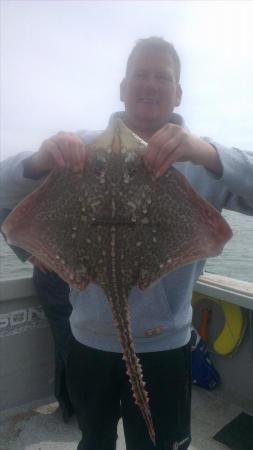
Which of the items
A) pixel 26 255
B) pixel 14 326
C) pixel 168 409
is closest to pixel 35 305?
pixel 14 326

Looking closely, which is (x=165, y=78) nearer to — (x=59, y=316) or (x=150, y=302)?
(x=150, y=302)

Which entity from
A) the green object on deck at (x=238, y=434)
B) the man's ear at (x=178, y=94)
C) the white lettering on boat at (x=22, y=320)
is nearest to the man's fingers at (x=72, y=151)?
the man's ear at (x=178, y=94)

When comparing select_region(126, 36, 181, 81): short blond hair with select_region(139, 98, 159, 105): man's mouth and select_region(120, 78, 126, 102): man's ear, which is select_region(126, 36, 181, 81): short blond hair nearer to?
select_region(120, 78, 126, 102): man's ear

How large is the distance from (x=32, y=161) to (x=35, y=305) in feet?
8.58

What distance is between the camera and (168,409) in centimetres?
238

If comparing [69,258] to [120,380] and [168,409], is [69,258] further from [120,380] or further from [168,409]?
[168,409]

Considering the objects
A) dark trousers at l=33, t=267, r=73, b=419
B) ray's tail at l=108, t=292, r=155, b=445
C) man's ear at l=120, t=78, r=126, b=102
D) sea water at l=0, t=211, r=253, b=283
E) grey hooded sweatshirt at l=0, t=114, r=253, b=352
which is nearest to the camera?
ray's tail at l=108, t=292, r=155, b=445

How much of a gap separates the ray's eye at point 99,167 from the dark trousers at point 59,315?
2.31 meters

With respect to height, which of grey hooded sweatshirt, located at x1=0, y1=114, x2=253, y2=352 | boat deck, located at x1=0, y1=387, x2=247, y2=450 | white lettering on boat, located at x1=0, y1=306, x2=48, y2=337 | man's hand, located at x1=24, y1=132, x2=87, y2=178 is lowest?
boat deck, located at x1=0, y1=387, x2=247, y2=450

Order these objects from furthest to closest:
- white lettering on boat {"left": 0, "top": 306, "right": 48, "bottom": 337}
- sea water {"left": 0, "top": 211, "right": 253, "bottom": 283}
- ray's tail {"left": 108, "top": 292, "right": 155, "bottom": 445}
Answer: sea water {"left": 0, "top": 211, "right": 253, "bottom": 283}, white lettering on boat {"left": 0, "top": 306, "right": 48, "bottom": 337}, ray's tail {"left": 108, "top": 292, "right": 155, "bottom": 445}

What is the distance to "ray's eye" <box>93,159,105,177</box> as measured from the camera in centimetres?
193

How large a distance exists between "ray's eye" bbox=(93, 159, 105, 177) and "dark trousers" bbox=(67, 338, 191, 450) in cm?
107

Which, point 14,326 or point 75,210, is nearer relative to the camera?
point 75,210

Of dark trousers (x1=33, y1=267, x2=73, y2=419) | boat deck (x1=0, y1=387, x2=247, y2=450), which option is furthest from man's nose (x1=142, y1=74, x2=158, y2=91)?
boat deck (x1=0, y1=387, x2=247, y2=450)
